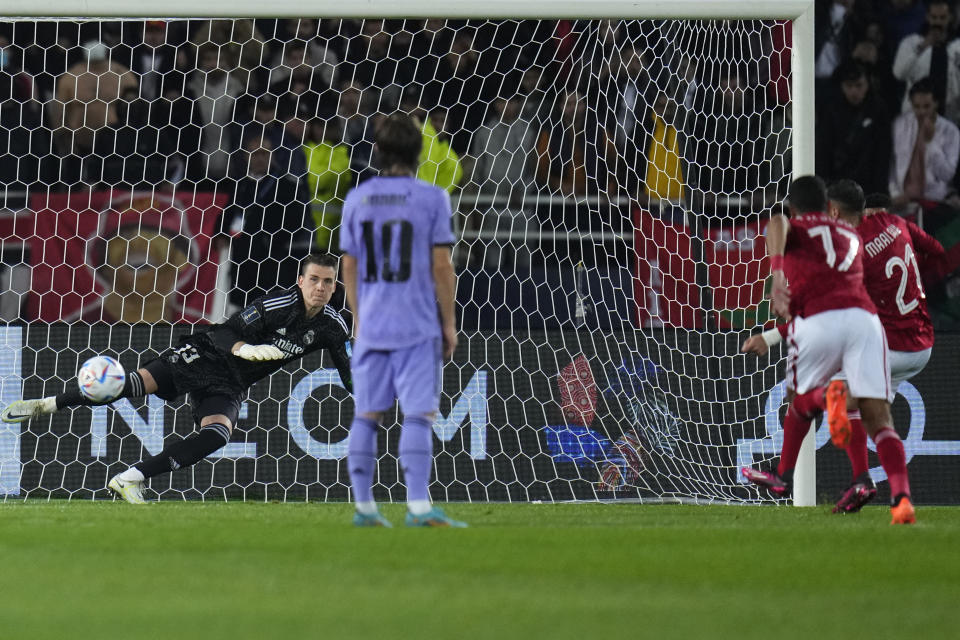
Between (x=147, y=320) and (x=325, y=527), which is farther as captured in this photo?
(x=147, y=320)

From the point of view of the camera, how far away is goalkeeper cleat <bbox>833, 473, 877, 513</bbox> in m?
7.29

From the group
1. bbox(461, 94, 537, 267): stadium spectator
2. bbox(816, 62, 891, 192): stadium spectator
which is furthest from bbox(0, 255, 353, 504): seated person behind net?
bbox(816, 62, 891, 192): stadium spectator

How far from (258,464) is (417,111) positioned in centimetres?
275

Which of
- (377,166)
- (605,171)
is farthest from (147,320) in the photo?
(605,171)

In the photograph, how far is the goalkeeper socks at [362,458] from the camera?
228 inches

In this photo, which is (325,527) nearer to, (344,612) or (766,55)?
(344,612)

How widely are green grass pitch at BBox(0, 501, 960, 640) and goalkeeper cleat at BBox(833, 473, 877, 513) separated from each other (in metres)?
0.73

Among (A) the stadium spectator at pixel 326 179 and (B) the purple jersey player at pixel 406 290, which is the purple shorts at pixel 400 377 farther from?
(A) the stadium spectator at pixel 326 179

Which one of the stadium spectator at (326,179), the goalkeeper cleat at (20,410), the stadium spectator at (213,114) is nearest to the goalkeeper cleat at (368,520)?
the goalkeeper cleat at (20,410)

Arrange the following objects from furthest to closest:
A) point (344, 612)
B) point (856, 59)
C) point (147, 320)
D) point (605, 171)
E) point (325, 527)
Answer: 1. point (856, 59)
2. point (605, 171)
3. point (147, 320)
4. point (325, 527)
5. point (344, 612)

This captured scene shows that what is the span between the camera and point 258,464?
9.03 metres

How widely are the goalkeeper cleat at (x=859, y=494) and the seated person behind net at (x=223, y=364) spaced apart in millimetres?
2728

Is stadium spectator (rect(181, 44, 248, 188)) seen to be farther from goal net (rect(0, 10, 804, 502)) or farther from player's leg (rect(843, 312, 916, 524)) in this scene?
player's leg (rect(843, 312, 916, 524))

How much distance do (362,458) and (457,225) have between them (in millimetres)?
4358
